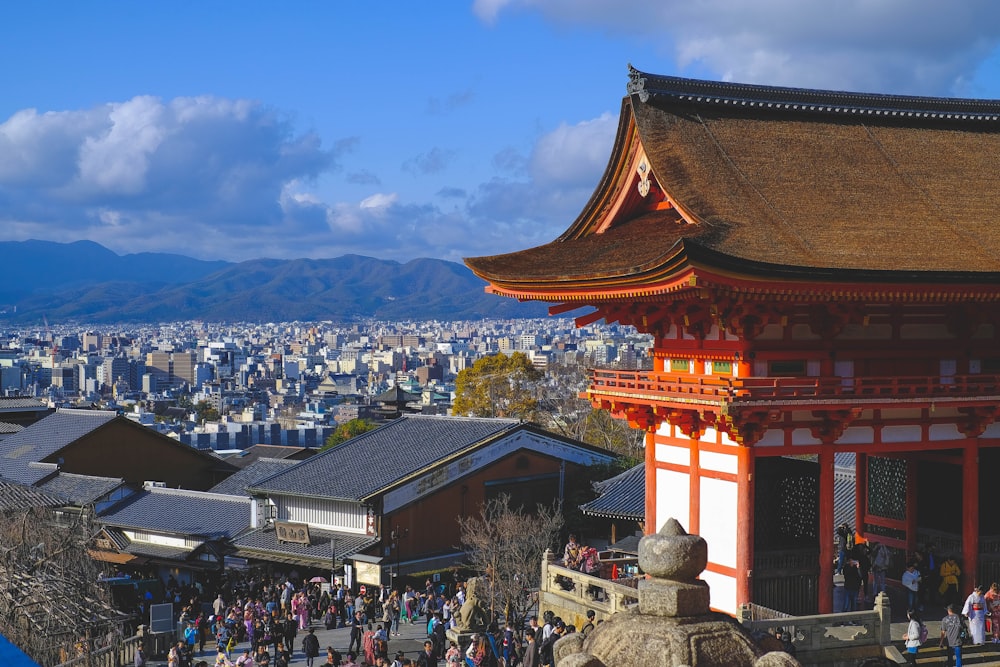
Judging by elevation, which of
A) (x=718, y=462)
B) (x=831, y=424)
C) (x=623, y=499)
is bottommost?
(x=623, y=499)

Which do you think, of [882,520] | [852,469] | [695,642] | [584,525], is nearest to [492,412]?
[584,525]

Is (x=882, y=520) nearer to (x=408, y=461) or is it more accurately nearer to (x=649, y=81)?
(x=649, y=81)

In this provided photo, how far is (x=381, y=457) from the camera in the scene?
127ft

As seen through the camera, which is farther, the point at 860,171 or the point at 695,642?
the point at 860,171

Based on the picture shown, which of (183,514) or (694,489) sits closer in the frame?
(694,489)

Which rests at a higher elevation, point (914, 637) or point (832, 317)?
point (832, 317)

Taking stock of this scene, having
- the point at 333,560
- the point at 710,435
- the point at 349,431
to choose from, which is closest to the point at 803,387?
the point at 710,435

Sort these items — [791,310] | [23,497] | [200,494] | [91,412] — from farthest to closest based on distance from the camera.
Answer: [91,412] < [200,494] < [23,497] < [791,310]

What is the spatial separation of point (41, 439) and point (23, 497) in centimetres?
1111

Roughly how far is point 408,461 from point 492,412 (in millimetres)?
25277

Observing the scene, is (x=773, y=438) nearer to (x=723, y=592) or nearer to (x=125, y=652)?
(x=723, y=592)

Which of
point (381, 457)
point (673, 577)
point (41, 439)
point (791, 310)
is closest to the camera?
point (673, 577)

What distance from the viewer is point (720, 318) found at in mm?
18938

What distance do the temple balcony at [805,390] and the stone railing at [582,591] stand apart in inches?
119
